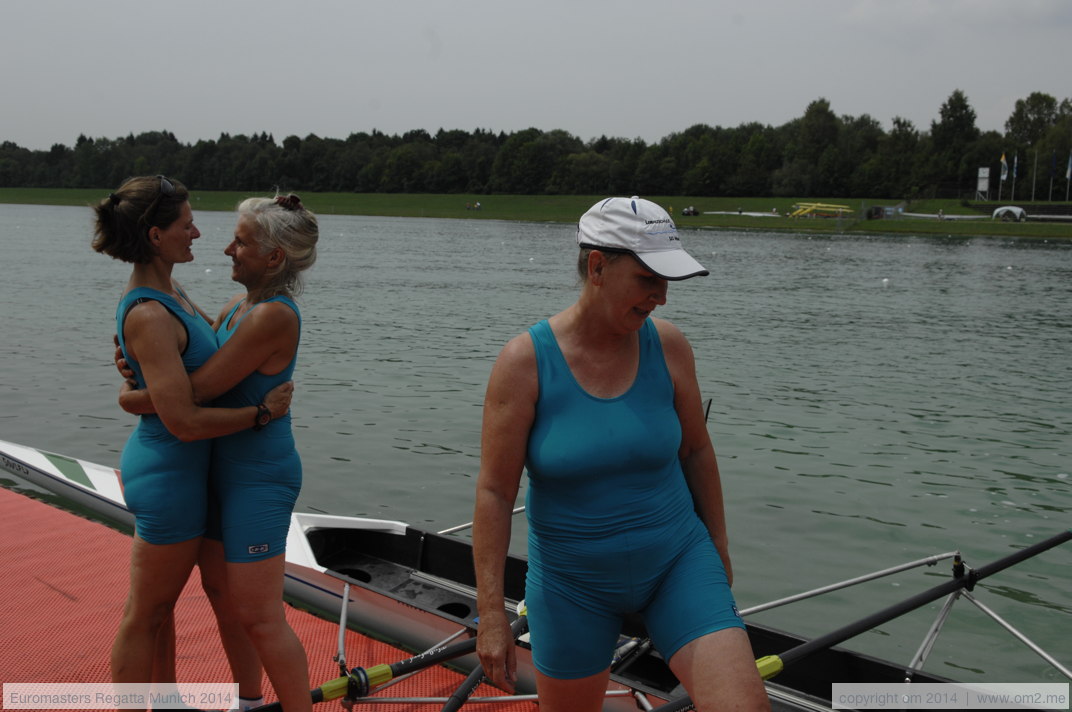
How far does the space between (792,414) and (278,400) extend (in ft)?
35.3

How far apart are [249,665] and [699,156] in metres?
120

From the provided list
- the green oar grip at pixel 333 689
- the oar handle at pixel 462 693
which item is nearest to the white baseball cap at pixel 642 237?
the oar handle at pixel 462 693

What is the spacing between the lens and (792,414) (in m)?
13.0

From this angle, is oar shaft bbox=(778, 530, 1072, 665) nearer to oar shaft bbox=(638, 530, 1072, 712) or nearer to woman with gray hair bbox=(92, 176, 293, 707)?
oar shaft bbox=(638, 530, 1072, 712)

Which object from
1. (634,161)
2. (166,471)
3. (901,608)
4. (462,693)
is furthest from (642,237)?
(634,161)

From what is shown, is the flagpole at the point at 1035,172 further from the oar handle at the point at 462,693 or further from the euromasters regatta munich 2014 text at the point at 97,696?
the euromasters regatta munich 2014 text at the point at 97,696

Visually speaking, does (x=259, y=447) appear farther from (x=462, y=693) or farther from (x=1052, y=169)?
(x=1052, y=169)

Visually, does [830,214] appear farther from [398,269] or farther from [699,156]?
[398,269]

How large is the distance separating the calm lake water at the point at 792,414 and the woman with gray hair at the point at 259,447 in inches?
188

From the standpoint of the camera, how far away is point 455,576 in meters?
6.26

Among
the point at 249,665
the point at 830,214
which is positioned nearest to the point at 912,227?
the point at 830,214

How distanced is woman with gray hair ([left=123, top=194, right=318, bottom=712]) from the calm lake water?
4.79 m

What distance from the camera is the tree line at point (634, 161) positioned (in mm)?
104250

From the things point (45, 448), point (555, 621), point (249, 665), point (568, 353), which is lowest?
point (45, 448)
